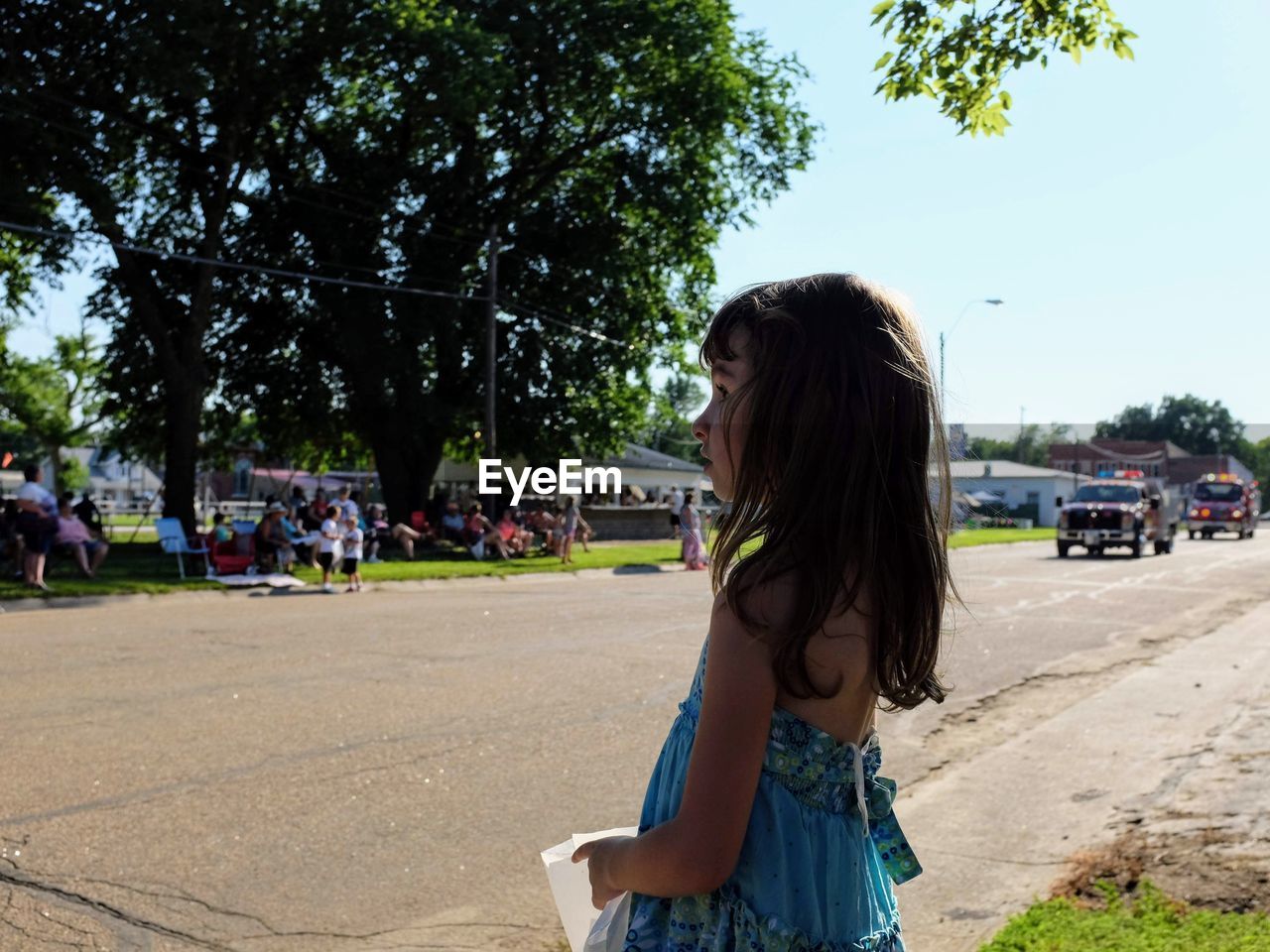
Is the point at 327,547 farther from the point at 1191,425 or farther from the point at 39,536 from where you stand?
the point at 1191,425

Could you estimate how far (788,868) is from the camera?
1646mm

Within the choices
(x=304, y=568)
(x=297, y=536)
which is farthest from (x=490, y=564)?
(x=297, y=536)

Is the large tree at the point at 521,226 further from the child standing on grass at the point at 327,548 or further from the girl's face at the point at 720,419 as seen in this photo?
the girl's face at the point at 720,419

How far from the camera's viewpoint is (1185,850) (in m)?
5.21

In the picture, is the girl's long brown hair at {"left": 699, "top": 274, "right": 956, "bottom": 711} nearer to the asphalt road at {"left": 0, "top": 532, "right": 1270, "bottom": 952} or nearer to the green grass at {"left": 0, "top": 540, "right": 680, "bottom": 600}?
the asphalt road at {"left": 0, "top": 532, "right": 1270, "bottom": 952}

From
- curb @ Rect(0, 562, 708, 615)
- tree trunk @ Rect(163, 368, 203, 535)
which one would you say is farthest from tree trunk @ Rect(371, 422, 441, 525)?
curb @ Rect(0, 562, 708, 615)

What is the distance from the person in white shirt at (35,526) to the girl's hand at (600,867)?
16949 mm

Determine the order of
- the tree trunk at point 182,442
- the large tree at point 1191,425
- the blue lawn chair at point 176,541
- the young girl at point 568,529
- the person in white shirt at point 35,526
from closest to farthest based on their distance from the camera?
the person in white shirt at point 35,526 → the blue lawn chair at point 176,541 → the young girl at point 568,529 → the tree trunk at point 182,442 → the large tree at point 1191,425

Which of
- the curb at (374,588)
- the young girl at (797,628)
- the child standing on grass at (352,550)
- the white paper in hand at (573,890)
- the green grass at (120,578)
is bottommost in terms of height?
the curb at (374,588)

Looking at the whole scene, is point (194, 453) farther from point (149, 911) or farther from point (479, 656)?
point (149, 911)

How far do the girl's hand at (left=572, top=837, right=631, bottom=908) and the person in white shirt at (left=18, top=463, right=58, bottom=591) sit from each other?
667 inches

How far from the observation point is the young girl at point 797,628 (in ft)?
5.13

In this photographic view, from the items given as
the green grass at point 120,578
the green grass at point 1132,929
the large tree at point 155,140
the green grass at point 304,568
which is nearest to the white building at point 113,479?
the large tree at point 155,140

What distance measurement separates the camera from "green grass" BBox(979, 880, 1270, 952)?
157 inches
